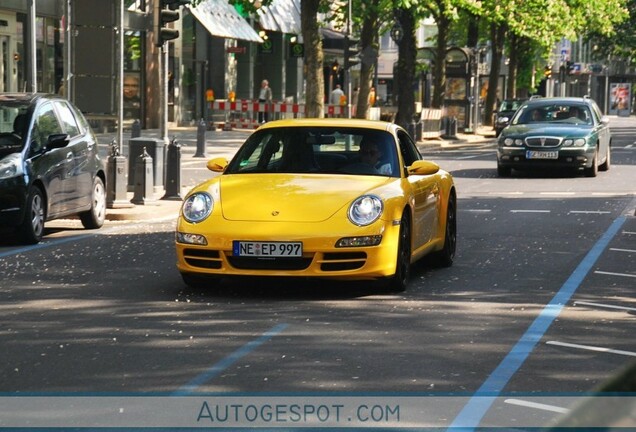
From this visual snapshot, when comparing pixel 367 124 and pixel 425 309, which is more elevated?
pixel 367 124

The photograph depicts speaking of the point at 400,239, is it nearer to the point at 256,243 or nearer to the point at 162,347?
the point at 256,243

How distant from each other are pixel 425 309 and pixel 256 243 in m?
1.32

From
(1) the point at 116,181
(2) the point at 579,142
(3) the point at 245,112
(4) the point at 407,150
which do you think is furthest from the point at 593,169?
(3) the point at 245,112

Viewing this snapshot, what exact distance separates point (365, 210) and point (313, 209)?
1.25 ft

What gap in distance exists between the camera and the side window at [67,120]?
16.3m

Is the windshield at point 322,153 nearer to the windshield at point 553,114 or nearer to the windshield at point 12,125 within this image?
the windshield at point 12,125

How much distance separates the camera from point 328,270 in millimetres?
10656

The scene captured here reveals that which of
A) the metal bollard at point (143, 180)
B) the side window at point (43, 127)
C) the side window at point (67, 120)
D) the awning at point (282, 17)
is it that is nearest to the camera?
the side window at point (43, 127)

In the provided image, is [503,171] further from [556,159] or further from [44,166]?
[44,166]

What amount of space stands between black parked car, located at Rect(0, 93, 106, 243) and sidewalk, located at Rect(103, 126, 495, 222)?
4.79ft

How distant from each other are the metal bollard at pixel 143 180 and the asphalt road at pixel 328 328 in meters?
4.68

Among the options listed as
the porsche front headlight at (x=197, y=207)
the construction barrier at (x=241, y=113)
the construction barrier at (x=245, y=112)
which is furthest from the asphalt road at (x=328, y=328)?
the construction barrier at (x=241, y=113)

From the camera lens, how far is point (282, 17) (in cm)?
6169

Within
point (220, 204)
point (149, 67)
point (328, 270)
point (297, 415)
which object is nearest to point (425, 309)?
point (328, 270)
